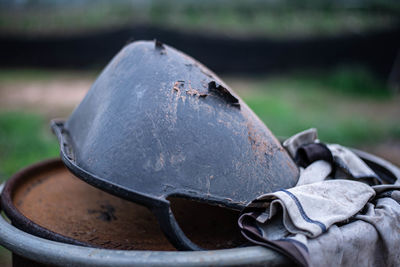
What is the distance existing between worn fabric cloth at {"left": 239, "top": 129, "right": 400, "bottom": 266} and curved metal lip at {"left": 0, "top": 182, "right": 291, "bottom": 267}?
49 millimetres

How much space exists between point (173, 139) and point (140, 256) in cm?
38

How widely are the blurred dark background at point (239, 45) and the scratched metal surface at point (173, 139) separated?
490 cm

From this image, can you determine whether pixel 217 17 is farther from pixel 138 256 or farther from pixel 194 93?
pixel 138 256

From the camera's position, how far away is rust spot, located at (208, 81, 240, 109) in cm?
134

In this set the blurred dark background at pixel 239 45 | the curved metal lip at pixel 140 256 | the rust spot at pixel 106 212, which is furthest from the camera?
the blurred dark background at pixel 239 45

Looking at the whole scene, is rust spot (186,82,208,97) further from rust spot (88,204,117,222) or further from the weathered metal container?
rust spot (88,204,117,222)

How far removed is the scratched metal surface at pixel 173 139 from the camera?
115 cm

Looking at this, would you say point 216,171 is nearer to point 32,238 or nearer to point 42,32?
point 32,238

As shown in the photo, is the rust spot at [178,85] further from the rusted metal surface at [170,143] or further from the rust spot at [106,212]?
the rust spot at [106,212]

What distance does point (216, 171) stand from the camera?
1.19 m

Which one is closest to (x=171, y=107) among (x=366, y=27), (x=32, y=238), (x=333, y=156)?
(x=32, y=238)

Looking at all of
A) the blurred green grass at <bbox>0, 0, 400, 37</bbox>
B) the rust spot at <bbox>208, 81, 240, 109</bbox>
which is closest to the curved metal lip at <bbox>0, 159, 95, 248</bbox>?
the rust spot at <bbox>208, 81, 240, 109</bbox>

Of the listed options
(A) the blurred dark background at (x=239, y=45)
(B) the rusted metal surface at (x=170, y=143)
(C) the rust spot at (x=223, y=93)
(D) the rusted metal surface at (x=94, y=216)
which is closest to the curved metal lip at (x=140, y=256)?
(B) the rusted metal surface at (x=170, y=143)

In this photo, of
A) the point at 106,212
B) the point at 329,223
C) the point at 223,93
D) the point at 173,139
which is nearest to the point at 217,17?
the point at 106,212
